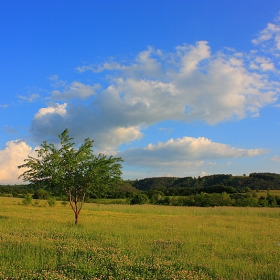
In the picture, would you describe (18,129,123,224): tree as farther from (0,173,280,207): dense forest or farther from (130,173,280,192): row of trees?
(130,173,280,192): row of trees

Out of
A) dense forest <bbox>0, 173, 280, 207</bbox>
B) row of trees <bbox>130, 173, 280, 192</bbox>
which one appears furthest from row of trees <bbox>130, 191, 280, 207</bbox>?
row of trees <bbox>130, 173, 280, 192</bbox>

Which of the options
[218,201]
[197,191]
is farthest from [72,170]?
[197,191]

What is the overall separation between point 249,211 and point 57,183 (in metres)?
34.0

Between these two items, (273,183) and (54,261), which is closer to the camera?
(54,261)

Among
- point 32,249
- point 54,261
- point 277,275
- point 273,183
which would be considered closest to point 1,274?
point 54,261

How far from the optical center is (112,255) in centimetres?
1197

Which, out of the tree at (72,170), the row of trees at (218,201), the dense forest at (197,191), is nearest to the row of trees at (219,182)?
the dense forest at (197,191)

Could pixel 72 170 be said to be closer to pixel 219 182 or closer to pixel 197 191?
pixel 197 191

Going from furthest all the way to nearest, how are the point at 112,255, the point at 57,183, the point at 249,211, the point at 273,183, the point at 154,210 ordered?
1. the point at 273,183
2. the point at 154,210
3. the point at 249,211
4. the point at 57,183
5. the point at 112,255

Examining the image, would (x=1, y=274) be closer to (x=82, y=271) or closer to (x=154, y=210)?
(x=82, y=271)

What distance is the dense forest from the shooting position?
72.4 metres

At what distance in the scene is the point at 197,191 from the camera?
11331 cm

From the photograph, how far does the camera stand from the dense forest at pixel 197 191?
72375mm

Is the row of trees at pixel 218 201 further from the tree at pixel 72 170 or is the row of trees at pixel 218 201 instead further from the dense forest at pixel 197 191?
the tree at pixel 72 170
